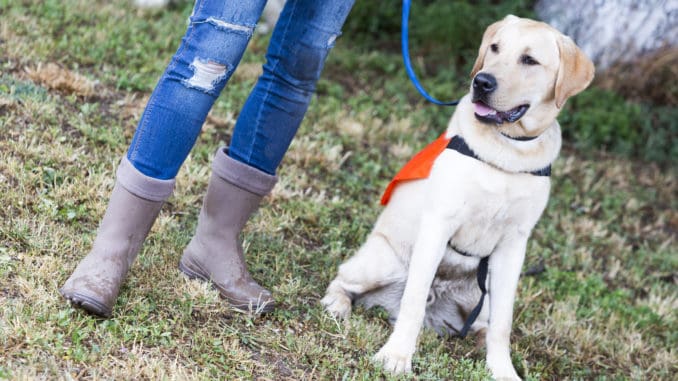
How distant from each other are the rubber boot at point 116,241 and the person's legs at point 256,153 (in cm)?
35

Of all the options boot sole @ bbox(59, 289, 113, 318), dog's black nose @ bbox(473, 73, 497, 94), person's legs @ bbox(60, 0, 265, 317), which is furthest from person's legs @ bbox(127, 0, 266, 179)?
dog's black nose @ bbox(473, 73, 497, 94)

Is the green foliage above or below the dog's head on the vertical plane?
below

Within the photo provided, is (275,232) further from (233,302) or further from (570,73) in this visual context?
(570,73)

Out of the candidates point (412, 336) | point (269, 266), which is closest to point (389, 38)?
point (269, 266)

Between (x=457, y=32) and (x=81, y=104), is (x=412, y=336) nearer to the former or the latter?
(x=81, y=104)

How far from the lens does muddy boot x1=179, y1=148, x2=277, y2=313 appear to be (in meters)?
3.12

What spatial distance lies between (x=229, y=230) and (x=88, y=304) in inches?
26.3

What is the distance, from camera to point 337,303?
11.4 ft

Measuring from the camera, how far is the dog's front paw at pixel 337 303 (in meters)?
3.44

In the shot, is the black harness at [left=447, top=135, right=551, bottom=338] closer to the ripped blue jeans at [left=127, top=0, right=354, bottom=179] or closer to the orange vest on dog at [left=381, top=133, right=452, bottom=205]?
the orange vest on dog at [left=381, top=133, right=452, bottom=205]

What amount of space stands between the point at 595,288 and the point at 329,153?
5.90 ft

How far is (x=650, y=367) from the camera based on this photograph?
3906 mm

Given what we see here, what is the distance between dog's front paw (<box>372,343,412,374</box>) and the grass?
6 cm


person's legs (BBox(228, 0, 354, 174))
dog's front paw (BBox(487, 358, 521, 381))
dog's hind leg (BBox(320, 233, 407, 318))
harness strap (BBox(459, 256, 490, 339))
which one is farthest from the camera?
dog's hind leg (BBox(320, 233, 407, 318))
